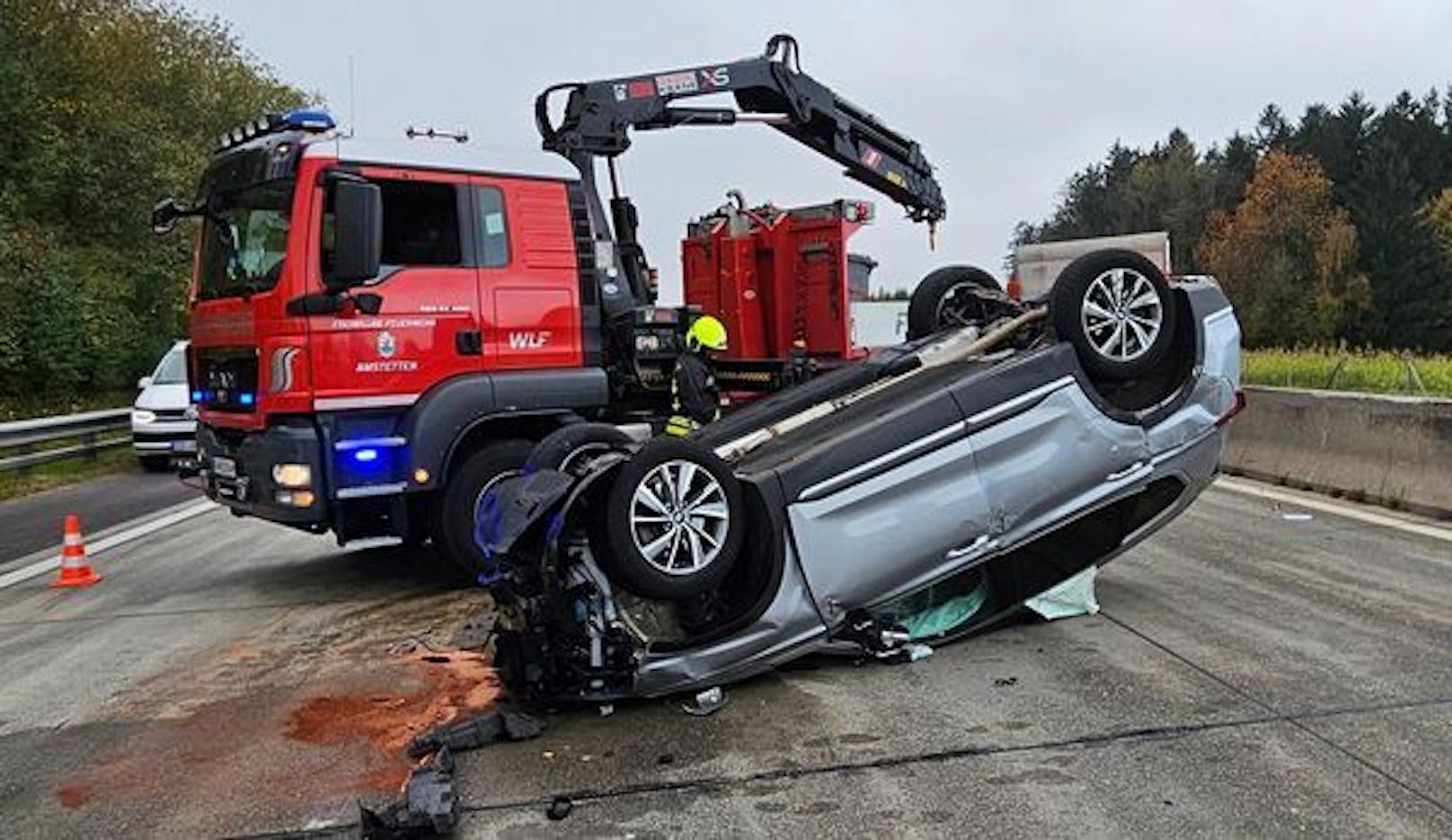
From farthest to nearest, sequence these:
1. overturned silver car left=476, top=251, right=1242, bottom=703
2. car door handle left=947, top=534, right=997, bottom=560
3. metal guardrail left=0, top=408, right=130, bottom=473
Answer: metal guardrail left=0, top=408, right=130, bottom=473, car door handle left=947, top=534, right=997, bottom=560, overturned silver car left=476, top=251, right=1242, bottom=703

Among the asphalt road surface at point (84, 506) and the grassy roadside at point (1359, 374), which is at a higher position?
the grassy roadside at point (1359, 374)

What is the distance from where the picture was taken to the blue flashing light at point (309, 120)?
7152 millimetres

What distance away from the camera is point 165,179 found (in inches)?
997

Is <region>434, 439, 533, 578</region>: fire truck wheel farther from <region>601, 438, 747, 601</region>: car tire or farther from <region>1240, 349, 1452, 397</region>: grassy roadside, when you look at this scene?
<region>1240, 349, 1452, 397</region>: grassy roadside

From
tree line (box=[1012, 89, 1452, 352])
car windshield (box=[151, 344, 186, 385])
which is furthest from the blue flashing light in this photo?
tree line (box=[1012, 89, 1452, 352])

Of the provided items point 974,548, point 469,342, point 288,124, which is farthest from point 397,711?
point 288,124

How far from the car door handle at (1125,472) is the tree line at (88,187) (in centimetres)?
1916

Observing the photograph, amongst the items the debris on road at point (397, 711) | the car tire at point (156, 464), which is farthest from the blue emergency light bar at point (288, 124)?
the car tire at point (156, 464)

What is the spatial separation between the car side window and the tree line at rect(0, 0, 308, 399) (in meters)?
15.5

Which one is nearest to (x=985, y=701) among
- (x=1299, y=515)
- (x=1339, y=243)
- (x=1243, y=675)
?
(x=1243, y=675)

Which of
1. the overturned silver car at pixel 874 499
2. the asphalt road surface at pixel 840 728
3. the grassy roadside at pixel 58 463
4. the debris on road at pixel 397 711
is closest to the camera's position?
the asphalt road surface at pixel 840 728

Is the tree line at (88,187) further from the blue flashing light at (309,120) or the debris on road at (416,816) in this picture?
the debris on road at (416,816)

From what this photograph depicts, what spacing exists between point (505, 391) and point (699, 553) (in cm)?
278

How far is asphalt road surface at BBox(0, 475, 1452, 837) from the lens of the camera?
3850mm
